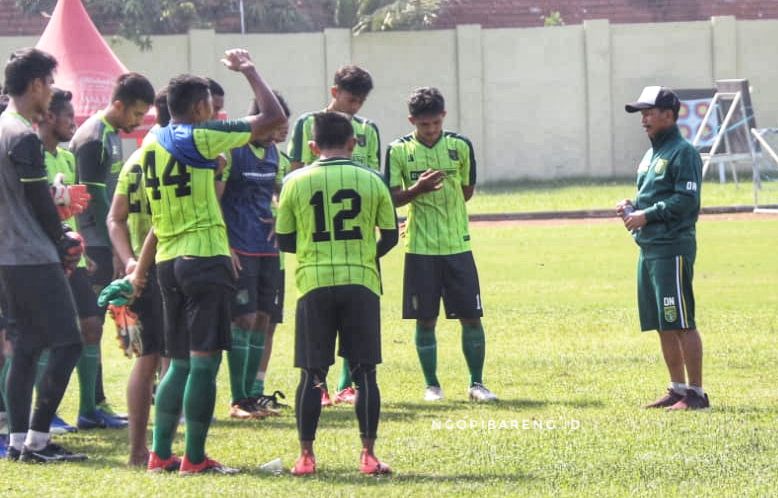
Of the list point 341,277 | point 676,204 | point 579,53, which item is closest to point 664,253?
point 676,204

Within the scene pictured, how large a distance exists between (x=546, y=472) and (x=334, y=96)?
3857mm

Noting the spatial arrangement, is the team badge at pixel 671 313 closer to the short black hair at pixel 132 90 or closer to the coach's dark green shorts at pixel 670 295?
the coach's dark green shorts at pixel 670 295

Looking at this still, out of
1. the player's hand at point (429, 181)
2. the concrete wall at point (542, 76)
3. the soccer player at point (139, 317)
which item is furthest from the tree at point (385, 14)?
the soccer player at point (139, 317)

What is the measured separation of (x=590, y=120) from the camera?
1569 inches

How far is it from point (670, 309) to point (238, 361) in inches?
118

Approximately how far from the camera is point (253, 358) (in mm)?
10281

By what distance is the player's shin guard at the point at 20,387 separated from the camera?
26.7 feet

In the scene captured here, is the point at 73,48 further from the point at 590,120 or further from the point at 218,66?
the point at 590,120

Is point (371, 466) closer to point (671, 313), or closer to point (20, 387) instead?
point (20, 387)

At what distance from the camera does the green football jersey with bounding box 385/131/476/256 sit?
10.6 m

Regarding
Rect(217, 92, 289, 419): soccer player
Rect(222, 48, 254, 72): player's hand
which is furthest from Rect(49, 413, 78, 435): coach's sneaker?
Rect(222, 48, 254, 72): player's hand

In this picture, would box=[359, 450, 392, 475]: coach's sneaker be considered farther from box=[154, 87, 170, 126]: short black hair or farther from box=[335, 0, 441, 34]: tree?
box=[335, 0, 441, 34]: tree

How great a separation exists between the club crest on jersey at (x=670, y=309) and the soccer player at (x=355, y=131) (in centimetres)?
229

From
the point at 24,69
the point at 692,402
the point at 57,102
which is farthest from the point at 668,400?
the point at 24,69
